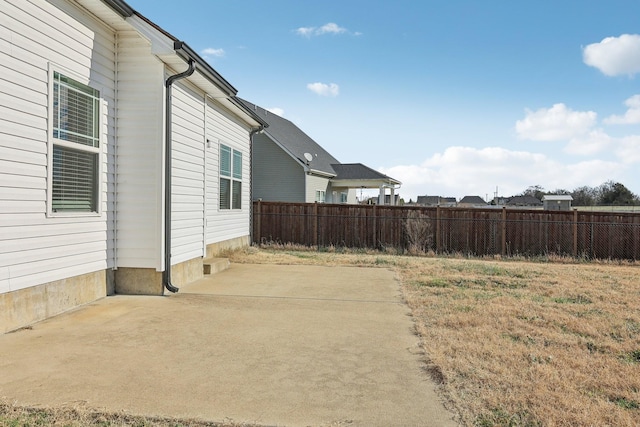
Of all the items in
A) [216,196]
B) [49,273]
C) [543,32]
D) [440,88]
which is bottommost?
[49,273]

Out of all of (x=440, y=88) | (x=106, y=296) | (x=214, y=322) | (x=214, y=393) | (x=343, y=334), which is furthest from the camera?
(x=440, y=88)

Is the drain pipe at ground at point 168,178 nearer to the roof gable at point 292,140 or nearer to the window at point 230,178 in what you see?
the window at point 230,178

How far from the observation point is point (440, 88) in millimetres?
14211

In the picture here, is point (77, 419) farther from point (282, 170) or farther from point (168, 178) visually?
point (282, 170)

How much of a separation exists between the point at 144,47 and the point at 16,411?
5.03 meters

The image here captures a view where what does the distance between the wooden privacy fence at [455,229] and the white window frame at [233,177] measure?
288 cm

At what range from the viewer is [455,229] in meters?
13.2

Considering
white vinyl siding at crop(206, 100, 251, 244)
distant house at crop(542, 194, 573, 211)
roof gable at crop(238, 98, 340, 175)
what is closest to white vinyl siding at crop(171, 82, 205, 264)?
white vinyl siding at crop(206, 100, 251, 244)

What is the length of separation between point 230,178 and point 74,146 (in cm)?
520

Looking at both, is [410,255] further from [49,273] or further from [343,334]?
[49,273]

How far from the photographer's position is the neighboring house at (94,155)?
4316mm

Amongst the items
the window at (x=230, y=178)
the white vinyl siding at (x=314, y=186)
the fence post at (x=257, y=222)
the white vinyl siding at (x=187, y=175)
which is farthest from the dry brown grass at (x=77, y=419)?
the white vinyl siding at (x=314, y=186)

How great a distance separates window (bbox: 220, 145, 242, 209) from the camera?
386 inches

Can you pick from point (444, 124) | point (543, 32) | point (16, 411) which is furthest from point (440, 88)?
point (16, 411)
